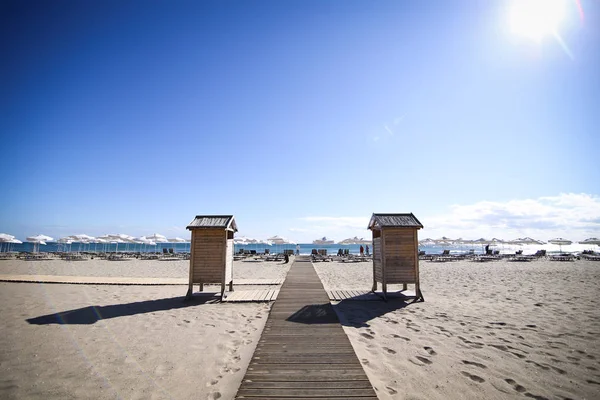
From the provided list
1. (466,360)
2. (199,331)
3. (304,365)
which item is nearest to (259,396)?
(304,365)

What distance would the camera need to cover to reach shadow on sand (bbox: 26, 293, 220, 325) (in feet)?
21.2

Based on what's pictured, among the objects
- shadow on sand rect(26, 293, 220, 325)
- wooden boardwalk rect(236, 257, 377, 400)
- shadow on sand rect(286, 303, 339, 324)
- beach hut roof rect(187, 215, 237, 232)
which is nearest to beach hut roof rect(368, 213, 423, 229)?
shadow on sand rect(286, 303, 339, 324)

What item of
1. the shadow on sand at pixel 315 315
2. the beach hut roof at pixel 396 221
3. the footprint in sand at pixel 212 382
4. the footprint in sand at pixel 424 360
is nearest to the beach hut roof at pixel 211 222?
the shadow on sand at pixel 315 315

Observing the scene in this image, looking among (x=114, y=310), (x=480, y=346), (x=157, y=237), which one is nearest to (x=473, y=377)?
(x=480, y=346)

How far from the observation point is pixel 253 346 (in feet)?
16.3

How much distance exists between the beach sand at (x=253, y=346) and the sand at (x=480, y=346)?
0.07 feet

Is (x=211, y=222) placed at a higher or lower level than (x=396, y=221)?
lower

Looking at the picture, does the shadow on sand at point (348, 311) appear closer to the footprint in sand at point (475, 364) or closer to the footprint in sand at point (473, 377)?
the footprint in sand at point (475, 364)

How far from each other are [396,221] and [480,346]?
185 inches

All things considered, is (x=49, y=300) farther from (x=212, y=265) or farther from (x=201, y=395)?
(x=201, y=395)

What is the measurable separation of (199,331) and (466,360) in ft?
16.9

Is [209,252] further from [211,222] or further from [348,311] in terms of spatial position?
[348,311]

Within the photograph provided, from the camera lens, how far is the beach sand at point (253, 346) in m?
3.62

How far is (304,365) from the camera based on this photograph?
13.7 ft
